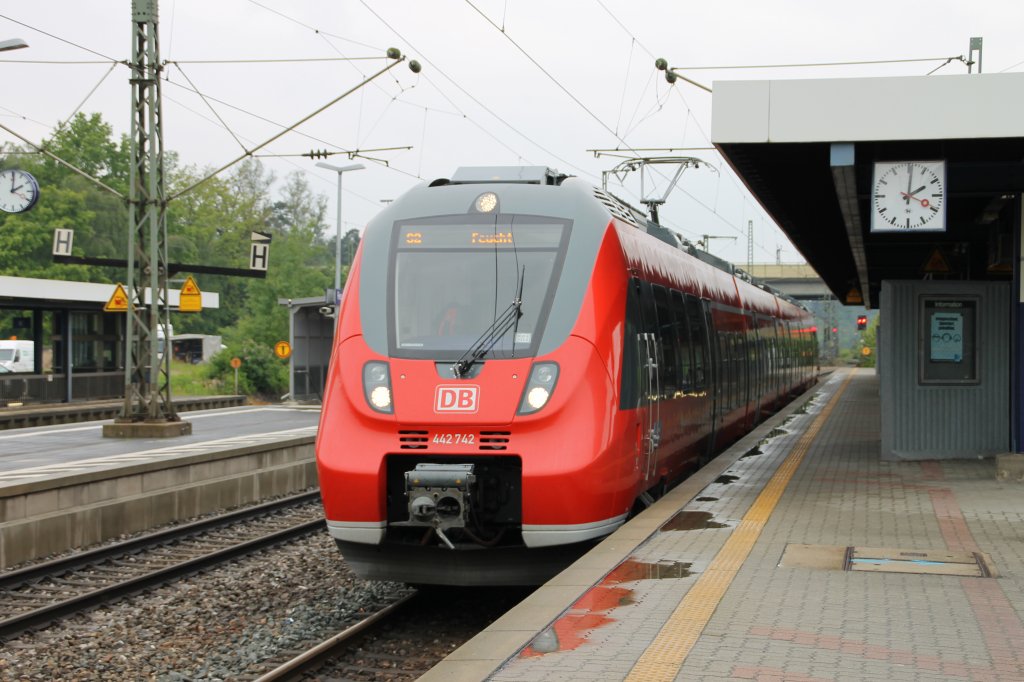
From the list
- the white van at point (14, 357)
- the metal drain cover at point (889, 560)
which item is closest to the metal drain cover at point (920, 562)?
the metal drain cover at point (889, 560)

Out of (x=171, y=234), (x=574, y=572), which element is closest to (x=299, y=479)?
(x=574, y=572)

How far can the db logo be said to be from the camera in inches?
341

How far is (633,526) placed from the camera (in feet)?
31.2

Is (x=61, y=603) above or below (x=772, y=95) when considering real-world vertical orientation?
below

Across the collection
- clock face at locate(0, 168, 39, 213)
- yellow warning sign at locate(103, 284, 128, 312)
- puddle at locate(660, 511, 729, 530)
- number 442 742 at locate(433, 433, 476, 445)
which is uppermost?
clock face at locate(0, 168, 39, 213)

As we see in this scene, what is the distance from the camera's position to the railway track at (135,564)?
1002 centimetres

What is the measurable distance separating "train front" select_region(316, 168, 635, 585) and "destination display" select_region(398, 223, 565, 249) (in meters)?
0.01

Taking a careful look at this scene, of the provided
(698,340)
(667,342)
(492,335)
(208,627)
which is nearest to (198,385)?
(698,340)

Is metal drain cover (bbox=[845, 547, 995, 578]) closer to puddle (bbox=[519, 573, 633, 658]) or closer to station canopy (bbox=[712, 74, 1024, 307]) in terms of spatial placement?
puddle (bbox=[519, 573, 633, 658])

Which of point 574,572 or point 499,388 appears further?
point 499,388

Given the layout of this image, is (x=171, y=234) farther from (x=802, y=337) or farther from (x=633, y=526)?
(x=633, y=526)

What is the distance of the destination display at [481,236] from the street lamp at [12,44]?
35.4 feet

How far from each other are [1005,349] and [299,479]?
35.1ft

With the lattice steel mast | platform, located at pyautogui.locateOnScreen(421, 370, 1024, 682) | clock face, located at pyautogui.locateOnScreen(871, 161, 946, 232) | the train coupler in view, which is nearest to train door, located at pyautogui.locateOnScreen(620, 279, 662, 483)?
platform, located at pyautogui.locateOnScreen(421, 370, 1024, 682)
